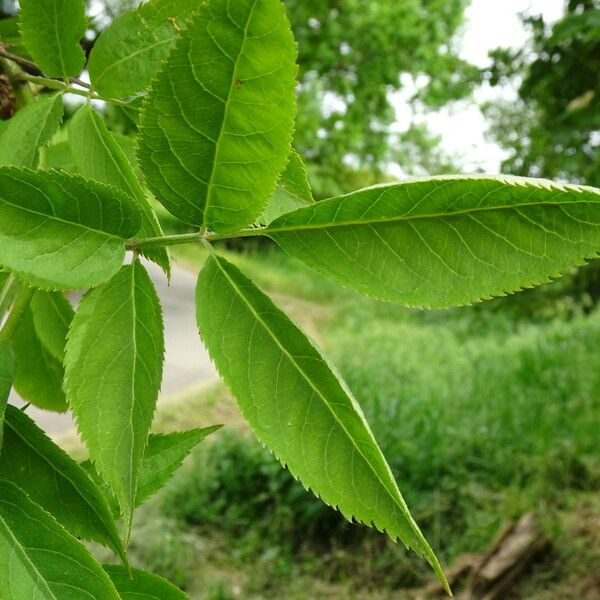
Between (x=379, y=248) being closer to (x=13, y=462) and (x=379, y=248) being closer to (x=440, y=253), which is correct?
(x=440, y=253)

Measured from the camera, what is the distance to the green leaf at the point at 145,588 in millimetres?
465

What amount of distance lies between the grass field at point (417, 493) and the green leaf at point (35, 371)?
3391 mm

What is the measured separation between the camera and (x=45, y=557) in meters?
0.39

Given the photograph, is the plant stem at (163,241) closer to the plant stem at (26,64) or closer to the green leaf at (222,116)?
the green leaf at (222,116)

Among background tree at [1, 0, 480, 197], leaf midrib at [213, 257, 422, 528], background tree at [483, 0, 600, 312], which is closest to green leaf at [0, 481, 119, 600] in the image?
leaf midrib at [213, 257, 422, 528]

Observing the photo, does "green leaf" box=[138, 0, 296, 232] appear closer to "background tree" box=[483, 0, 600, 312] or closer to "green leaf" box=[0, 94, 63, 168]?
"green leaf" box=[0, 94, 63, 168]

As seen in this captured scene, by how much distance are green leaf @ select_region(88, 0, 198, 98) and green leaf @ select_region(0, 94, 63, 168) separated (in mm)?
38

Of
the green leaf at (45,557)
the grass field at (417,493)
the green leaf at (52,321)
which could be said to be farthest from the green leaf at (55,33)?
the grass field at (417,493)

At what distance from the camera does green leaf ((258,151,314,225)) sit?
48cm

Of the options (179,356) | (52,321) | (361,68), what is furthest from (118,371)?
(179,356)

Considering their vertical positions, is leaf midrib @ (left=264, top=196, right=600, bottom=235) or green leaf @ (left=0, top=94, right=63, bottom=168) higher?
green leaf @ (left=0, top=94, right=63, bottom=168)

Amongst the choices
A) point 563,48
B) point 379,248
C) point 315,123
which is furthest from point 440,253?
point 315,123

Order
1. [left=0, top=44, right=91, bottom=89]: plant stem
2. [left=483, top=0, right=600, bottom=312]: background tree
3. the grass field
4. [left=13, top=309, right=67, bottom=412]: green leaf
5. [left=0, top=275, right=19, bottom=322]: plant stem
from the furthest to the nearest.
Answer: the grass field
[left=483, top=0, right=600, bottom=312]: background tree
[left=13, top=309, right=67, bottom=412]: green leaf
[left=0, top=44, right=91, bottom=89]: plant stem
[left=0, top=275, right=19, bottom=322]: plant stem

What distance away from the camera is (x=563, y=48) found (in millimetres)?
3279
